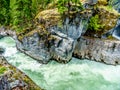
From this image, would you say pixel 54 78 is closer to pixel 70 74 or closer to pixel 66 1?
pixel 70 74

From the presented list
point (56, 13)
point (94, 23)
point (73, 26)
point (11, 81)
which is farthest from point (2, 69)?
point (94, 23)

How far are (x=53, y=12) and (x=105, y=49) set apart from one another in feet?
32.3

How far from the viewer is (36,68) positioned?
3469 centimetres

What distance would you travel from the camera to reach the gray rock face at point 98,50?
119 feet

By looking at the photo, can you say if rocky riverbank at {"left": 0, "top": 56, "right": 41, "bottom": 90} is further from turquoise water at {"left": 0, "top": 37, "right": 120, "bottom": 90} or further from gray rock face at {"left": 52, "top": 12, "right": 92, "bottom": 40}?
gray rock face at {"left": 52, "top": 12, "right": 92, "bottom": 40}

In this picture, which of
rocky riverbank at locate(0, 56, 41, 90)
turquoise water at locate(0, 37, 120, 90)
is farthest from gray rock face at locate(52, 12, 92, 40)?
rocky riverbank at locate(0, 56, 41, 90)

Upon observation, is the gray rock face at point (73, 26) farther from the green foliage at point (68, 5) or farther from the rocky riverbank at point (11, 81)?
the rocky riverbank at point (11, 81)

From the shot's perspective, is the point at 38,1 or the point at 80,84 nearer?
the point at 80,84

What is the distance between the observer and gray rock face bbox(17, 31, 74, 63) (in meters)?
35.2

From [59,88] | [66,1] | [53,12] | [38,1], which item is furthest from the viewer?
[38,1]

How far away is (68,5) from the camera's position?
35312 millimetres

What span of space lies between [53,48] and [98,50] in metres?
7.09

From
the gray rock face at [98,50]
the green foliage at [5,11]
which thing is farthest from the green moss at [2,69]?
the green foliage at [5,11]

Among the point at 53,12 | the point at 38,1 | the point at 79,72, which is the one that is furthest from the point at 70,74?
the point at 38,1
